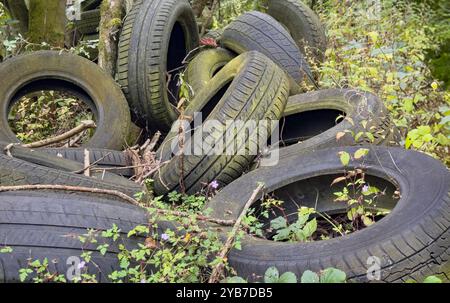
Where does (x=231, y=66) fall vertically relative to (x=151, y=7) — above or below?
below

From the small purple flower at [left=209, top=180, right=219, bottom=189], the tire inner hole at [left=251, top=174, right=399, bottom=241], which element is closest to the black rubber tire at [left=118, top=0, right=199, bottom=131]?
the small purple flower at [left=209, top=180, right=219, bottom=189]

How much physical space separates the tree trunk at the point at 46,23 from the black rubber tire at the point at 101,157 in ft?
7.81

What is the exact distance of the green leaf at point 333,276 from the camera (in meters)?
2.13

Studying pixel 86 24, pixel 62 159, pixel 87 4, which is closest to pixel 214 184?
pixel 62 159

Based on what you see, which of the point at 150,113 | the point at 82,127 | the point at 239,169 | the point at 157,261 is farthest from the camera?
the point at 150,113

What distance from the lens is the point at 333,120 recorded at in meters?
4.51

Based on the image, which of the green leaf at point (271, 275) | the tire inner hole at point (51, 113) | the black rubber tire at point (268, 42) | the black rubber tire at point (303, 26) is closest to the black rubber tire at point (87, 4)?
the tire inner hole at point (51, 113)

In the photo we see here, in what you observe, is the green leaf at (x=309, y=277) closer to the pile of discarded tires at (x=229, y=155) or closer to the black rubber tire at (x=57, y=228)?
the pile of discarded tires at (x=229, y=155)

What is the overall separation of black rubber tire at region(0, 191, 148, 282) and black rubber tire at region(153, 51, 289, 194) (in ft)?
3.57

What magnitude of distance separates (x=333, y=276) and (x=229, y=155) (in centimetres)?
166

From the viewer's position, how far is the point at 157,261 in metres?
2.35
